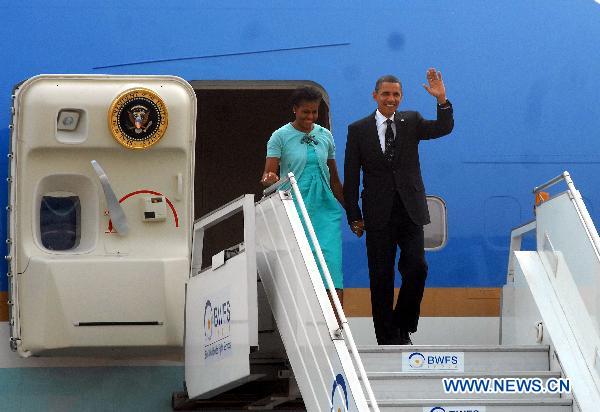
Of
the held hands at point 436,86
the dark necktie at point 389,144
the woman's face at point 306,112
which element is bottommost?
the dark necktie at point 389,144

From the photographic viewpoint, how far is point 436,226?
7133 millimetres

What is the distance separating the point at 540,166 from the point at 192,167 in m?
2.10

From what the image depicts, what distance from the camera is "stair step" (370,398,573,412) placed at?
583cm

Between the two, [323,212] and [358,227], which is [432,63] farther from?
[323,212]

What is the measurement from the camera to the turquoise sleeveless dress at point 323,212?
256 inches

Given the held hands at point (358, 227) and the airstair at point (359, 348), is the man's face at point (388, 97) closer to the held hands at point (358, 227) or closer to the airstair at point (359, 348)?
the held hands at point (358, 227)

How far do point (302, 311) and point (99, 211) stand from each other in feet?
5.00

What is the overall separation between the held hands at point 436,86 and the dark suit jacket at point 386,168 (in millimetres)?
64

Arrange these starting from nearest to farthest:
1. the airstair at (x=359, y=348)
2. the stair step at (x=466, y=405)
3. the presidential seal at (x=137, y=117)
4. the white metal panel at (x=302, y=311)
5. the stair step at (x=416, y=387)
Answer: the white metal panel at (x=302, y=311)
the airstair at (x=359, y=348)
the stair step at (x=466, y=405)
the stair step at (x=416, y=387)
the presidential seal at (x=137, y=117)

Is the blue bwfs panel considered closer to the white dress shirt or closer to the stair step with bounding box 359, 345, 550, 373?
the white dress shirt

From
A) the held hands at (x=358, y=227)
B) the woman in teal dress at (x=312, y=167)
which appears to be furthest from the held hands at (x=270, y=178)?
the held hands at (x=358, y=227)

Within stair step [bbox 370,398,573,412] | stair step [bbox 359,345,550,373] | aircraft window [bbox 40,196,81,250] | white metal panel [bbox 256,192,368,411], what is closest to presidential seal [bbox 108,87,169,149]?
aircraft window [bbox 40,196,81,250]

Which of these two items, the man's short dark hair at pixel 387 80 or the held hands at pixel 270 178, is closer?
the held hands at pixel 270 178

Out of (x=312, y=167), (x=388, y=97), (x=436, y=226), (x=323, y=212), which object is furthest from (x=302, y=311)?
(x=436, y=226)
